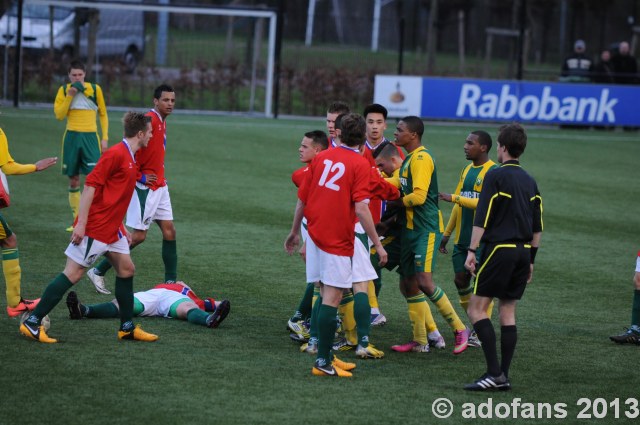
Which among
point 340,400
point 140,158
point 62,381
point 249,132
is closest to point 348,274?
point 340,400

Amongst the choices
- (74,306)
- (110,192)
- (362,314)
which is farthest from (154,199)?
(362,314)

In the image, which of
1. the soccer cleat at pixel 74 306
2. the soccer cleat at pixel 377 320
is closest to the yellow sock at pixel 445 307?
the soccer cleat at pixel 377 320

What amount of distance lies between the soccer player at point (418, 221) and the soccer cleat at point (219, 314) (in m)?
1.49

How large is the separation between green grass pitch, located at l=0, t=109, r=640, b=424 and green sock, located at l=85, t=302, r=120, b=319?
0.38ft

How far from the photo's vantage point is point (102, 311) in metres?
A: 8.45

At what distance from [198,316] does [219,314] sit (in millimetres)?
261

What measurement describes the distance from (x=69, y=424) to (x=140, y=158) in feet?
13.8

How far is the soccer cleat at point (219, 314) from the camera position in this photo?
8.21m

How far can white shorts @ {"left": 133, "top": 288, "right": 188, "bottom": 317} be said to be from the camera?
339 inches

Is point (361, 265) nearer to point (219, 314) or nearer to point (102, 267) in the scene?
point (219, 314)

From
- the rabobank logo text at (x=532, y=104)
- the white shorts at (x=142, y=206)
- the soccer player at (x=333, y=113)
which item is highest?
the rabobank logo text at (x=532, y=104)

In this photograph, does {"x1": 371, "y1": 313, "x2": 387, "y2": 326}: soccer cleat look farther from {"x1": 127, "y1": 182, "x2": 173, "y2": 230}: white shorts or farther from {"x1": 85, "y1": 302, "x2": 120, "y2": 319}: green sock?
{"x1": 127, "y1": 182, "x2": 173, "y2": 230}: white shorts

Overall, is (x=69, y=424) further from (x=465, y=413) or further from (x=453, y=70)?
(x=453, y=70)

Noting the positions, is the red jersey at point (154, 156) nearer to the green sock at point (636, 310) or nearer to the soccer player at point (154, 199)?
the soccer player at point (154, 199)
